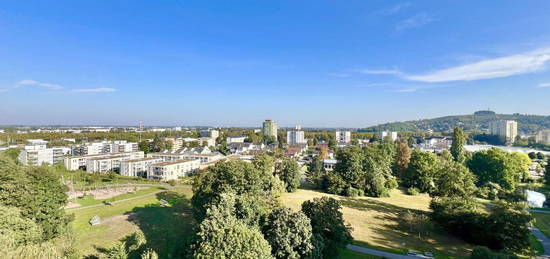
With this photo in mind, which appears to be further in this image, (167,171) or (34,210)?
(167,171)

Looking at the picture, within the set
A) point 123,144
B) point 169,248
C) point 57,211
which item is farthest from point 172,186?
point 123,144

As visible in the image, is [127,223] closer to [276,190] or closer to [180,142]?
[276,190]

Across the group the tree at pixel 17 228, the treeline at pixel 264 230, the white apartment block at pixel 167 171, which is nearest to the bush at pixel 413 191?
the treeline at pixel 264 230

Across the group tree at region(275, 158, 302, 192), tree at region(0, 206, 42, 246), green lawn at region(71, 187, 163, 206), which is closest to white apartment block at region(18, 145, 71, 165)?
green lawn at region(71, 187, 163, 206)

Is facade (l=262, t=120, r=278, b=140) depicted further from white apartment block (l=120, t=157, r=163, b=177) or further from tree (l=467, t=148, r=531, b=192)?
tree (l=467, t=148, r=531, b=192)

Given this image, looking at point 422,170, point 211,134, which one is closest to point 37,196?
point 422,170

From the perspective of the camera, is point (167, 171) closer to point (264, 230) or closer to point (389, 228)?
point (264, 230)
